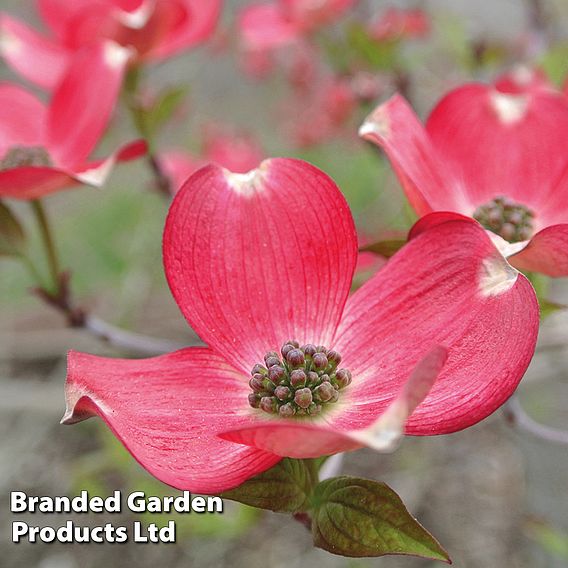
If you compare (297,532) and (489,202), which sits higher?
(489,202)

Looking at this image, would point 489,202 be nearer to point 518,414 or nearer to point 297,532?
point 518,414

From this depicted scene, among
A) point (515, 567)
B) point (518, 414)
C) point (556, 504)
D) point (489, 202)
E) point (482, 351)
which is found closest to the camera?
point (482, 351)

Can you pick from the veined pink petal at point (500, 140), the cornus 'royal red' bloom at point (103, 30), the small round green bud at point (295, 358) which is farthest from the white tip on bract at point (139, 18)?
the small round green bud at point (295, 358)

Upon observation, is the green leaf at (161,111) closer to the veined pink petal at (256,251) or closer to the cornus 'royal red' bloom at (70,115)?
the cornus 'royal red' bloom at (70,115)

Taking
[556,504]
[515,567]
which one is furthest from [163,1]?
[515,567]

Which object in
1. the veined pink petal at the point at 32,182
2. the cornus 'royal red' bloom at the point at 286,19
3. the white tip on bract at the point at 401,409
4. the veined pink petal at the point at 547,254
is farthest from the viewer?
the cornus 'royal red' bloom at the point at 286,19

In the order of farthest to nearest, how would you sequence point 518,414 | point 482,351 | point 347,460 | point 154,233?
point 154,233 → point 347,460 → point 518,414 → point 482,351
